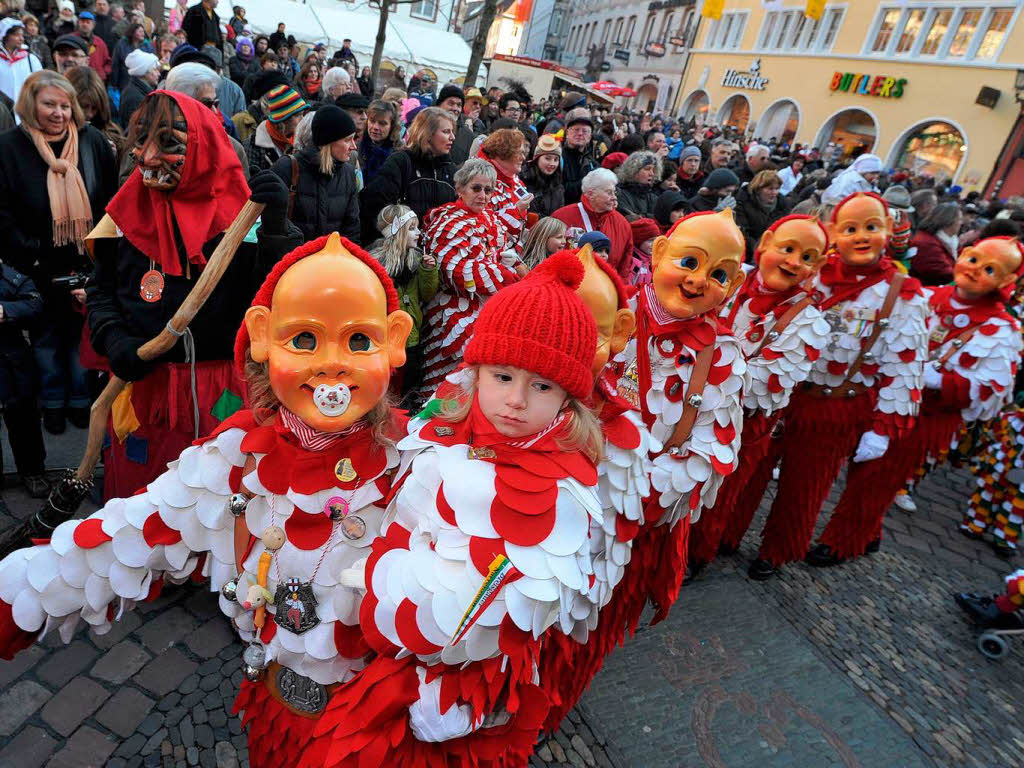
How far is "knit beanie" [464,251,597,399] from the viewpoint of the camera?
1534mm

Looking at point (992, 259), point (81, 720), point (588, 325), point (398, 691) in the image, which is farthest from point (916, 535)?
point (81, 720)

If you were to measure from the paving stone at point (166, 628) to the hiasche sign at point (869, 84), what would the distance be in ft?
95.9

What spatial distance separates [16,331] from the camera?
3.19 meters

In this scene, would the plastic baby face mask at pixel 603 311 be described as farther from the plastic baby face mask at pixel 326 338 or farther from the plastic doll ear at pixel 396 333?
the plastic baby face mask at pixel 326 338

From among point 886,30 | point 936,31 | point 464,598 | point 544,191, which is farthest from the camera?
point 886,30

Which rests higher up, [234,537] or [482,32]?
[482,32]

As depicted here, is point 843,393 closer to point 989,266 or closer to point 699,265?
point 989,266

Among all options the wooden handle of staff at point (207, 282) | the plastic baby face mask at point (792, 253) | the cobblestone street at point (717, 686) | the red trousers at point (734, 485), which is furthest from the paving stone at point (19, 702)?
the plastic baby face mask at point (792, 253)

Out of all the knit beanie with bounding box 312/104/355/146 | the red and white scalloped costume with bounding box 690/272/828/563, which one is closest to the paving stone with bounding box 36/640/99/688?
the knit beanie with bounding box 312/104/355/146

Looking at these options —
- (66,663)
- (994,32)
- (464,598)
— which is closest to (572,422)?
(464,598)

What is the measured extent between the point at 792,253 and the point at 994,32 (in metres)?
25.6

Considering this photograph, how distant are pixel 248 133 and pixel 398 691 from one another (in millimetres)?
5590

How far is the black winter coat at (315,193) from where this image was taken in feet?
11.6

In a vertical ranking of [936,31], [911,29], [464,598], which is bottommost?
[464,598]
